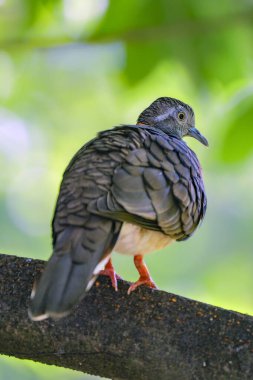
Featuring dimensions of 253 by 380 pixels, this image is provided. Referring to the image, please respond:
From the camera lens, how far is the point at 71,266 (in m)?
3.58

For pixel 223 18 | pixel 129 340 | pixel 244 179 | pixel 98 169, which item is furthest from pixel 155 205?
pixel 244 179

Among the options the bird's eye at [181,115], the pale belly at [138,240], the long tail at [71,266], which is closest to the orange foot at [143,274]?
the pale belly at [138,240]

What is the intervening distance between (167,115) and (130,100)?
0.82 feet

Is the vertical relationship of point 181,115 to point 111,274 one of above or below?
above

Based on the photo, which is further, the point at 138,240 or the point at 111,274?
the point at 138,240

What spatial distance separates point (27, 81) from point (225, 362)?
16.3 ft

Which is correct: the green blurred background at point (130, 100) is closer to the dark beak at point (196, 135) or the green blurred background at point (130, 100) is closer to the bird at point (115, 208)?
the dark beak at point (196, 135)

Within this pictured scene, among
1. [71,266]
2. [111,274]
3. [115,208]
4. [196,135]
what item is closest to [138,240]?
[111,274]

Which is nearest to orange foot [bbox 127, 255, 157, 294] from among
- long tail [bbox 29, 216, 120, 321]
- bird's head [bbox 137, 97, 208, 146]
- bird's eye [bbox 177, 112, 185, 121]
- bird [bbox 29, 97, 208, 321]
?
bird [bbox 29, 97, 208, 321]

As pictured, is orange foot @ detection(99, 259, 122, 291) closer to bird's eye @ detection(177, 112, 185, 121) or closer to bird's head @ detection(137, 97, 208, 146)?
bird's head @ detection(137, 97, 208, 146)

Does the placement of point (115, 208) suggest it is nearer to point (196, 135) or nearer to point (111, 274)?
point (111, 274)

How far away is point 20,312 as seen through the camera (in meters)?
3.66

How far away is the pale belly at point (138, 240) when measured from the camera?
14.0ft

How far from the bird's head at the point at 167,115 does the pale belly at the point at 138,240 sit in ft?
3.87
